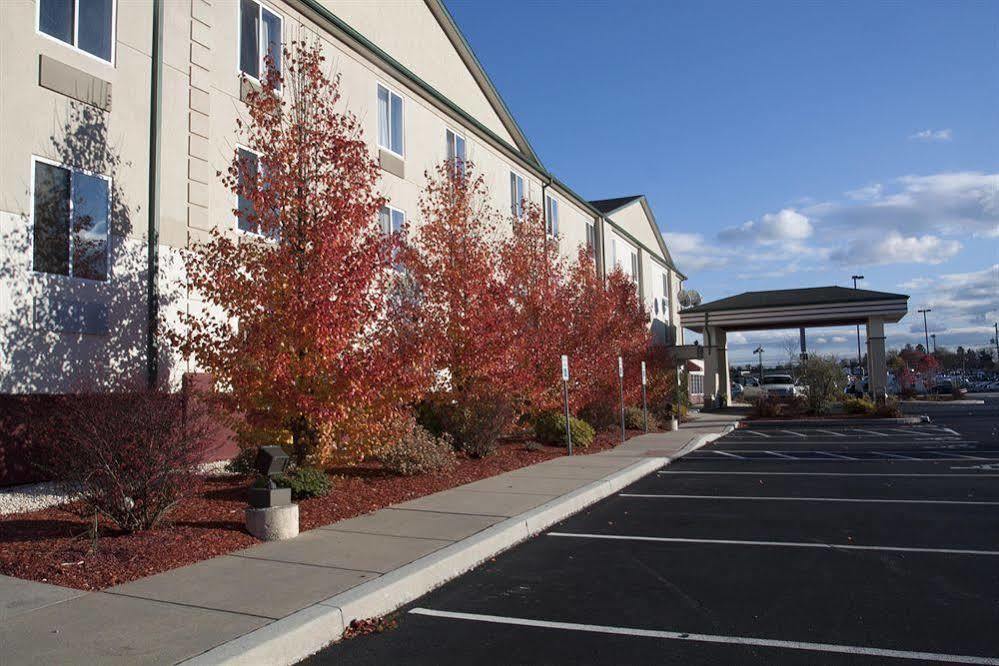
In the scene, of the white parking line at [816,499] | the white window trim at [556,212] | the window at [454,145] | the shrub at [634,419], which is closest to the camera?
the white parking line at [816,499]

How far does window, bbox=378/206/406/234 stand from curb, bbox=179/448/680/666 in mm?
8556

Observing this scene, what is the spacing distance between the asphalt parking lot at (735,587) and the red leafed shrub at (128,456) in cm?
302

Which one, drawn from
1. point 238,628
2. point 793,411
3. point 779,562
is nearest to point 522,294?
point 779,562

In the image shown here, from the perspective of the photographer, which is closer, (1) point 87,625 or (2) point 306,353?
(1) point 87,625

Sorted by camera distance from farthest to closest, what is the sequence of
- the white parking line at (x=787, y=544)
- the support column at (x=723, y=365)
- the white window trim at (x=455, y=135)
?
the support column at (x=723, y=365) → the white window trim at (x=455, y=135) → the white parking line at (x=787, y=544)

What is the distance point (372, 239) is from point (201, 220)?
3305 millimetres

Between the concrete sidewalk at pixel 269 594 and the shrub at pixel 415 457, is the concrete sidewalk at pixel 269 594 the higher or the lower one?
the lower one

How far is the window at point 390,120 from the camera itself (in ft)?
56.3

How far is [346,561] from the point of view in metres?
7.11

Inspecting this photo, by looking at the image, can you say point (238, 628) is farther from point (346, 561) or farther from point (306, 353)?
point (306, 353)

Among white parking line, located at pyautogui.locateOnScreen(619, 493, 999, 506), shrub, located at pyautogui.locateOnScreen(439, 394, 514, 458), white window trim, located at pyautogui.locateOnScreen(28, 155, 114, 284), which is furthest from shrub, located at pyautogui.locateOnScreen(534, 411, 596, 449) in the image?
white window trim, located at pyautogui.locateOnScreen(28, 155, 114, 284)

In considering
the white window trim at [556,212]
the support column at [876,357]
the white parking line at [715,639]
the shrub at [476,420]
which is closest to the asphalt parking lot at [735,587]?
the white parking line at [715,639]

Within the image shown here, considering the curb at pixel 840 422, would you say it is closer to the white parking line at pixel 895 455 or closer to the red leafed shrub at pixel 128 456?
the white parking line at pixel 895 455

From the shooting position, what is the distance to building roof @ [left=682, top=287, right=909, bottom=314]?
133 feet
